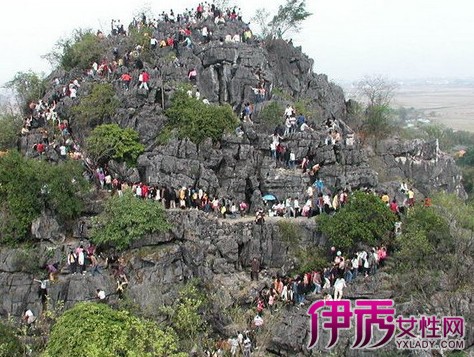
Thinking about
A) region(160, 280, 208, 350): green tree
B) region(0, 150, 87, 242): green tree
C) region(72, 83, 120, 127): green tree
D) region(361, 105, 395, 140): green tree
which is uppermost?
region(72, 83, 120, 127): green tree

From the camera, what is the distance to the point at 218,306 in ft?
89.8

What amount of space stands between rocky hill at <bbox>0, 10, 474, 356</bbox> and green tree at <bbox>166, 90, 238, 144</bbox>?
0.58 m

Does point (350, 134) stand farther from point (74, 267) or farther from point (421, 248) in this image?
point (74, 267)

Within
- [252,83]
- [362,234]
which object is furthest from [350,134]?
[362,234]

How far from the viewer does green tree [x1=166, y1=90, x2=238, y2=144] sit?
32625 mm

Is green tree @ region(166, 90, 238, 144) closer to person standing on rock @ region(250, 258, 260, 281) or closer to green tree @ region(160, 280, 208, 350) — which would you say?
person standing on rock @ region(250, 258, 260, 281)

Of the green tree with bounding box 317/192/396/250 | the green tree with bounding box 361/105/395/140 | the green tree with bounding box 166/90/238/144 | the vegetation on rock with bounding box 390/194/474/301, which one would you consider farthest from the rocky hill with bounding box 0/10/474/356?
the green tree with bounding box 317/192/396/250

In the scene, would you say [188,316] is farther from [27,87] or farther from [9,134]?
[27,87]

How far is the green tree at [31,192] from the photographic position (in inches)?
1149

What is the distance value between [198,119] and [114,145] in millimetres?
5402

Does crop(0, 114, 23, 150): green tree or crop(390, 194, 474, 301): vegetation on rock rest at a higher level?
crop(0, 114, 23, 150): green tree

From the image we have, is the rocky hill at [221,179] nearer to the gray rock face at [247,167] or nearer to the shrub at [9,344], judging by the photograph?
the gray rock face at [247,167]

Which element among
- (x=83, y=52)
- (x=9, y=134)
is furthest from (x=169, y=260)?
(x=83, y=52)

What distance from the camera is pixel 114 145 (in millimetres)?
32469
